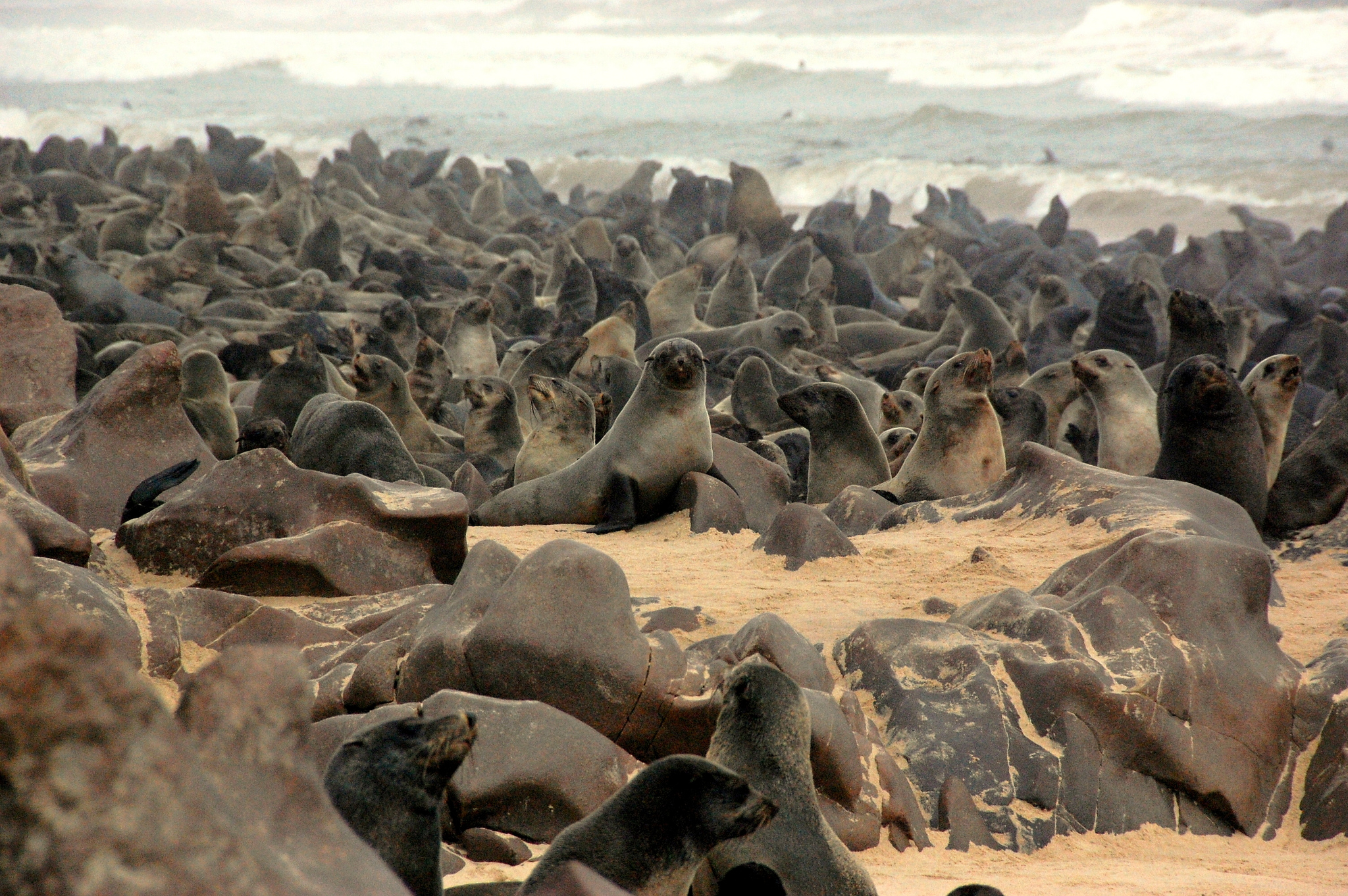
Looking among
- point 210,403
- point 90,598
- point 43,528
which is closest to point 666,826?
point 90,598

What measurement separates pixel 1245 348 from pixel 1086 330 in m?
1.62

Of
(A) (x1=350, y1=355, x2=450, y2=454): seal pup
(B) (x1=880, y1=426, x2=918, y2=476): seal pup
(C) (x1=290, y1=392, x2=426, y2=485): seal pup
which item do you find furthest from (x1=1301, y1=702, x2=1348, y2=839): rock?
(A) (x1=350, y1=355, x2=450, y2=454): seal pup

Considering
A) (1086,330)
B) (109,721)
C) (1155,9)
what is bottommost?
(1086,330)

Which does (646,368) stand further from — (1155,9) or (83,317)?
(1155,9)

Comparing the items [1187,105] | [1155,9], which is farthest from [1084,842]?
[1155,9]

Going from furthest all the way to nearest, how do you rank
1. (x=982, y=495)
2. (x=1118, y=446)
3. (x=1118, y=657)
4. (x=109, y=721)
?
(x=1118, y=446) < (x=982, y=495) < (x=1118, y=657) < (x=109, y=721)

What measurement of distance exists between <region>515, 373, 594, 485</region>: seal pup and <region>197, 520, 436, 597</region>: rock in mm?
2764

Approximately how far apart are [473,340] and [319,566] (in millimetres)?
6817

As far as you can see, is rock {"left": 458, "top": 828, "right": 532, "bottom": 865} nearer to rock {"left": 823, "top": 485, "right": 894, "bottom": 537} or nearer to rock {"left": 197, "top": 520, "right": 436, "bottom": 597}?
rock {"left": 197, "top": 520, "right": 436, "bottom": 597}

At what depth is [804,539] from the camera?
16.6 ft

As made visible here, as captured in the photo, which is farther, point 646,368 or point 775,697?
point 646,368

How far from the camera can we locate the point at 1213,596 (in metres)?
3.87

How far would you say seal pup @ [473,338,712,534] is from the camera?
6.34m

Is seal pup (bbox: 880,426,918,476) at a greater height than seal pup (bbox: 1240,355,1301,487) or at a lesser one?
lesser
